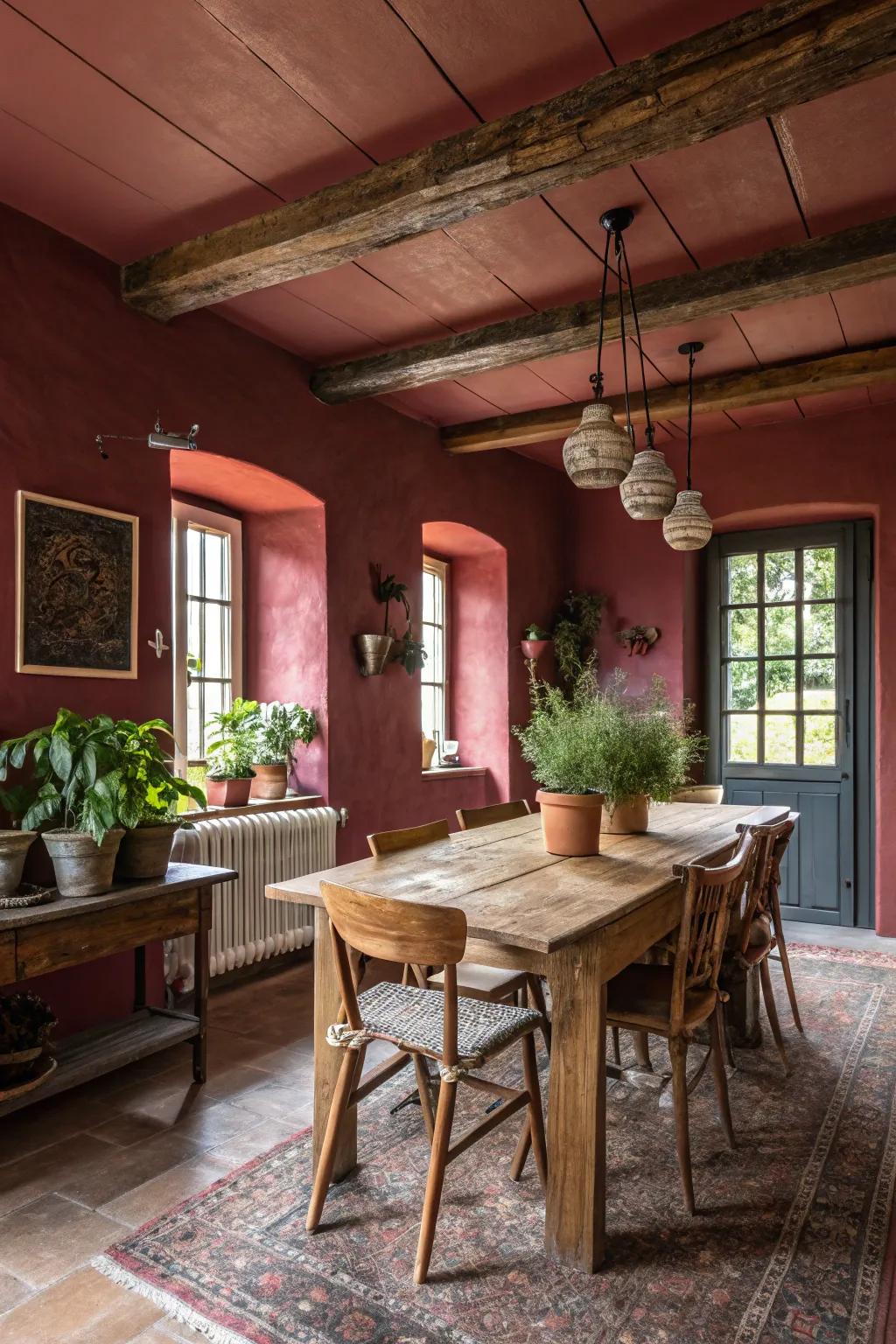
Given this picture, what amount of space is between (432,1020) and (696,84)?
2.44 m

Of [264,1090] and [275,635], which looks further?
[275,635]

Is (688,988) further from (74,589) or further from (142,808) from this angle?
(74,589)

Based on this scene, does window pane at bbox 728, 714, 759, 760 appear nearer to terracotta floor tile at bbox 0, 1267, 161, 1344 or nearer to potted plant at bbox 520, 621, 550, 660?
potted plant at bbox 520, 621, 550, 660

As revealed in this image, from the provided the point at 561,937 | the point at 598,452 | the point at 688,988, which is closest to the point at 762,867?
the point at 688,988

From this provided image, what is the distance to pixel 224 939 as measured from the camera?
392cm

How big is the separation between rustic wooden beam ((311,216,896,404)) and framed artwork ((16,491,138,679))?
1479mm

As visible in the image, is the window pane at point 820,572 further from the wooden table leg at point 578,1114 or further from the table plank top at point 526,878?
the wooden table leg at point 578,1114

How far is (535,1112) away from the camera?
7.61 ft

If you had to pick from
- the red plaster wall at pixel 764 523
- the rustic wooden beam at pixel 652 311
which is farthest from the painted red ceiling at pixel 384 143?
the red plaster wall at pixel 764 523

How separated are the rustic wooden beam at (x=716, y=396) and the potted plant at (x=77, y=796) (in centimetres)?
317

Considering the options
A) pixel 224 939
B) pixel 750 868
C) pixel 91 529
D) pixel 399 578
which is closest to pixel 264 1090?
pixel 224 939

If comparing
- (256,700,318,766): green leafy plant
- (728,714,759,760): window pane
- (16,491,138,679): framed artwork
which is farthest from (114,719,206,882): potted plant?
(728,714,759,760): window pane

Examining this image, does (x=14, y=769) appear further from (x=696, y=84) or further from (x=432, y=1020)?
(x=696, y=84)

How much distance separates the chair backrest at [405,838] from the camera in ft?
9.49
